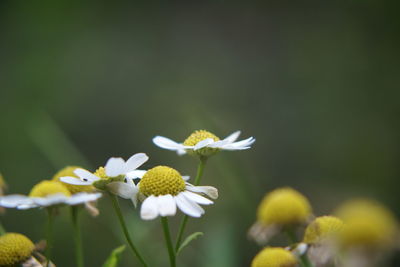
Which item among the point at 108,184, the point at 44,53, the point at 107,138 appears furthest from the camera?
the point at 44,53

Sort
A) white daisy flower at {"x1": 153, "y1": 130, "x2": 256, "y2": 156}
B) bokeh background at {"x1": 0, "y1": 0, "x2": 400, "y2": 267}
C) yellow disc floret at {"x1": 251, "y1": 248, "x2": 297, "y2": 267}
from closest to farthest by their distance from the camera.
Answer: yellow disc floret at {"x1": 251, "y1": 248, "x2": 297, "y2": 267} → white daisy flower at {"x1": 153, "y1": 130, "x2": 256, "y2": 156} → bokeh background at {"x1": 0, "y1": 0, "x2": 400, "y2": 267}

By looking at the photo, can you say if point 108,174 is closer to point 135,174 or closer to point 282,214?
point 135,174

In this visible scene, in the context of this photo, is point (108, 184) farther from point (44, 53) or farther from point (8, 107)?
point (44, 53)

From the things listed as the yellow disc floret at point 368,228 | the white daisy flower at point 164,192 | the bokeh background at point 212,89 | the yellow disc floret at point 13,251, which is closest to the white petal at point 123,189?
the white daisy flower at point 164,192

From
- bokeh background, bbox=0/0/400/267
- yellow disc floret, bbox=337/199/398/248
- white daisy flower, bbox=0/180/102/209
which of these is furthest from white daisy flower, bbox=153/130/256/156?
bokeh background, bbox=0/0/400/267

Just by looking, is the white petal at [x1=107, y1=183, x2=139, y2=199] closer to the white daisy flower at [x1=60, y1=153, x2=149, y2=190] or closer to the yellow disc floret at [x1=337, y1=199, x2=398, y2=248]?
the white daisy flower at [x1=60, y1=153, x2=149, y2=190]

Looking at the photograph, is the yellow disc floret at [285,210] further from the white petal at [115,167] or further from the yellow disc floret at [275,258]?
the white petal at [115,167]

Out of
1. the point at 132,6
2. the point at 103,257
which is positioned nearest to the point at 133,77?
the point at 132,6
